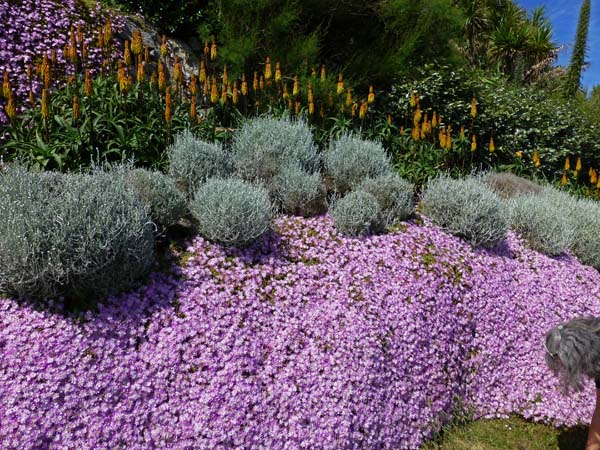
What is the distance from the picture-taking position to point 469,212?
4234mm

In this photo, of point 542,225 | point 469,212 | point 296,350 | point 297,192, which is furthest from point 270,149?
point 542,225

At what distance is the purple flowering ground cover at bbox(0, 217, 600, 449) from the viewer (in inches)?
95.5

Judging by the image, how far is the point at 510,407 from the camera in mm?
3547

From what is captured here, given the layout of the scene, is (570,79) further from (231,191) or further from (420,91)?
(231,191)

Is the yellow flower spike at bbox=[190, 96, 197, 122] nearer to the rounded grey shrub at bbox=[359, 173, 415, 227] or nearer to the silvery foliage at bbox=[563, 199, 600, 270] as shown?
the rounded grey shrub at bbox=[359, 173, 415, 227]

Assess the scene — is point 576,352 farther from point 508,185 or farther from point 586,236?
point 508,185

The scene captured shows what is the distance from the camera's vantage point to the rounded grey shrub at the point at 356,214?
387cm

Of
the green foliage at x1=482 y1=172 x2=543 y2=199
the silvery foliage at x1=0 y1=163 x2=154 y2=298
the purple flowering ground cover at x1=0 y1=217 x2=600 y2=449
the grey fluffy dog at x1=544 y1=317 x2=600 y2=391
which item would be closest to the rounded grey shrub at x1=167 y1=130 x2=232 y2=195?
the purple flowering ground cover at x1=0 y1=217 x2=600 y2=449

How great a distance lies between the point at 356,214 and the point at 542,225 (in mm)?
2175

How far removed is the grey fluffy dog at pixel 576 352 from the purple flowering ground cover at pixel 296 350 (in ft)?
2.71

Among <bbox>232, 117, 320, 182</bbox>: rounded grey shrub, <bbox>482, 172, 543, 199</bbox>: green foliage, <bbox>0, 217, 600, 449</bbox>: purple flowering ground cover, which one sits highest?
<bbox>232, 117, 320, 182</bbox>: rounded grey shrub

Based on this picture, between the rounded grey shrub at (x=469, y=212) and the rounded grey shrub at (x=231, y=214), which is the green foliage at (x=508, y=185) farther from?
the rounded grey shrub at (x=231, y=214)

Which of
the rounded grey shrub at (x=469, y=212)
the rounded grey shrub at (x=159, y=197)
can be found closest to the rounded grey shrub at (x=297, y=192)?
the rounded grey shrub at (x=159, y=197)

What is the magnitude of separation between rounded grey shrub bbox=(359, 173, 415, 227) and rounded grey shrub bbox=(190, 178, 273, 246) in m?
1.20
